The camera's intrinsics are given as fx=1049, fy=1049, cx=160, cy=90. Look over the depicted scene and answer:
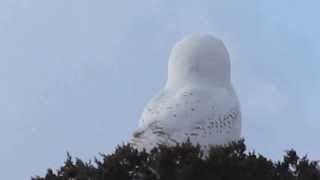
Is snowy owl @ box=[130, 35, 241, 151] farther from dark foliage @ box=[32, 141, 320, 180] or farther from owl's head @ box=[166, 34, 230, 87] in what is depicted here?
dark foliage @ box=[32, 141, 320, 180]

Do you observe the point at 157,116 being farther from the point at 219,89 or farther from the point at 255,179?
the point at 255,179

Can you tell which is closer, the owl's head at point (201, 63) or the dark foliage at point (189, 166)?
the dark foliage at point (189, 166)

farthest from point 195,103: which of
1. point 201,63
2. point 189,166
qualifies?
point 189,166

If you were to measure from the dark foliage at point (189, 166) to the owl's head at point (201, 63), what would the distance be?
5343mm

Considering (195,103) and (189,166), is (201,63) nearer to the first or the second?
(195,103)

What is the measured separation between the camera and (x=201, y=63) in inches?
912

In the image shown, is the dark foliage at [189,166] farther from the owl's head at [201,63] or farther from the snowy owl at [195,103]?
the owl's head at [201,63]

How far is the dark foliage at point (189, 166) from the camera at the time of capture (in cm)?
1719

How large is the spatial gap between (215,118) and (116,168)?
512 centimetres

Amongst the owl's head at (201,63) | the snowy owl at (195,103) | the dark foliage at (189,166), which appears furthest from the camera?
the owl's head at (201,63)

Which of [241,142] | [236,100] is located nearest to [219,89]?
[236,100]

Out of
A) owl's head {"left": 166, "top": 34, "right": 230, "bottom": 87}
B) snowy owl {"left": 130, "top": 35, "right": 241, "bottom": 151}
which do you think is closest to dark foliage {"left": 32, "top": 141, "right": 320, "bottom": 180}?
snowy owl {"left": 130, "top": 35, "right": 241, "bottom": 151}

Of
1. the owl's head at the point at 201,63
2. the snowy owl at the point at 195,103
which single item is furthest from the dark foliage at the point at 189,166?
the owl's head at the point at 201,63

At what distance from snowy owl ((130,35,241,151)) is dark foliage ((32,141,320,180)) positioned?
3539mm
